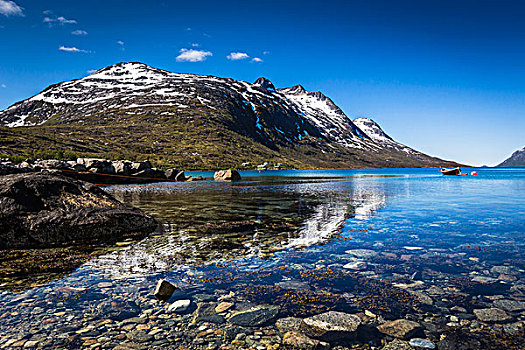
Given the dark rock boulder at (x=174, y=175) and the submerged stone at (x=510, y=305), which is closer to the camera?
the submerged stone at (x=510, y=305)

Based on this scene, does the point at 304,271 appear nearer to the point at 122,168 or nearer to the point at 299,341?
the point at 299,341

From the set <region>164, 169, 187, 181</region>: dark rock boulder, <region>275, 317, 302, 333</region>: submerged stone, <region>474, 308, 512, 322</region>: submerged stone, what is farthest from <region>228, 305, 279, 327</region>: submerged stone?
<region>164, 169, 187, 181</region>: dark rock boulder

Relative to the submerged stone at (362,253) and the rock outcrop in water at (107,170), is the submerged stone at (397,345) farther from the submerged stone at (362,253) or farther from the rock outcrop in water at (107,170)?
the rock outcrop in water at (107,170)

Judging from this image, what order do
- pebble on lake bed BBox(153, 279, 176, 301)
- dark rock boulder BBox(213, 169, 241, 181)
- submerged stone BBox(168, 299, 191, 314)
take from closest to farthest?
submerged stone BBox(168, 299, 191, 314) → pebble on lake bed BBox(153, 279, 176, 301) → dark rock boulder BBox(213, 169, 241, 181)

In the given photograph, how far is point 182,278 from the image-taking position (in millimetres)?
9195

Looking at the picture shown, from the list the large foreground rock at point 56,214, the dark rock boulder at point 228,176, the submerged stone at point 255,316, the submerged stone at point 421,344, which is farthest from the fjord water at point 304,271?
the dark rock boulder at point 228,176

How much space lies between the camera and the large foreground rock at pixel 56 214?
13.4 metres

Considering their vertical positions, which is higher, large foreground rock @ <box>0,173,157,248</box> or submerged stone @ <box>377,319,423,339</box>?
large foreground rock @ <box>0,173,157,248</box>

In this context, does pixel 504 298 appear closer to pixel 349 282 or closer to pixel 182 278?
pixel 349 282

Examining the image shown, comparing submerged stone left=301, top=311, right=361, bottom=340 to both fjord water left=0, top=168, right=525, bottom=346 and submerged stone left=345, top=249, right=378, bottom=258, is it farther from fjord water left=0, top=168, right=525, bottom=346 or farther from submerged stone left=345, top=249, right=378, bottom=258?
submerged stone left=345, top=249, right=378, bottom=258

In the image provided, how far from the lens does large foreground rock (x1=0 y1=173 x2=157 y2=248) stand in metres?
13.4

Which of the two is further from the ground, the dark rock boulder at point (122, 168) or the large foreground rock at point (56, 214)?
the dark rock boulder at point (122, 168)

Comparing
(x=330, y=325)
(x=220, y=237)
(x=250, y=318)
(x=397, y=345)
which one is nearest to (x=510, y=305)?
(x=397, y=345)

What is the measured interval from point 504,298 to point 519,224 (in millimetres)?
14615
